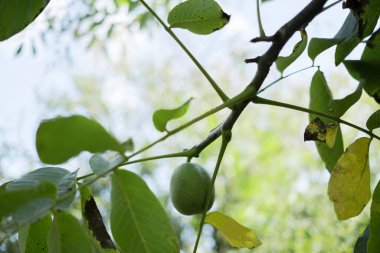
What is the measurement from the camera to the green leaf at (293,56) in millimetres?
891

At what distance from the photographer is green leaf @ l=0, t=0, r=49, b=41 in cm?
83

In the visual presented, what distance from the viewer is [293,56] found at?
916 mm

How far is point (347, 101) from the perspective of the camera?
0.87 meters

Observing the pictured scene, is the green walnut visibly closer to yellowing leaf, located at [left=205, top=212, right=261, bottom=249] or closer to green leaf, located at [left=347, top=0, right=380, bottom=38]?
yellowing leaf, located at [left=205, top=212, right=261, bottom=249]

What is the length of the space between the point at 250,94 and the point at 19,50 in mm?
1308

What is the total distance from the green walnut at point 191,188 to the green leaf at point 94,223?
175 mm

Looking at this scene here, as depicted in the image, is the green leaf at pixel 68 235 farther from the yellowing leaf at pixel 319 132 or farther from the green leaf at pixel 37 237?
the yellowing leaf at pixel 319 132

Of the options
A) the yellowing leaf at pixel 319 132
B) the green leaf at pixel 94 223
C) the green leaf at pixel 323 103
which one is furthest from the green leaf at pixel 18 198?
the green leaf at pixel 323 103

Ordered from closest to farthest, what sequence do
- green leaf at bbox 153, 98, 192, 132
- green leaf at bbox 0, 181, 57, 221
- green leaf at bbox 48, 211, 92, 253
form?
green leaf at bbox 0, 181, 57, 221
green leaf at bbox 48, 211, 92, 253
green leaf at bbox 153, 98, 192, 132

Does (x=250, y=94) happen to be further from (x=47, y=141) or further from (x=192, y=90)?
(x=192, y=90)

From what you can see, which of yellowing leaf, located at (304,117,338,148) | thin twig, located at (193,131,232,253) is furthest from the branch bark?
yellowing leaf, located at (304,117,338,148)

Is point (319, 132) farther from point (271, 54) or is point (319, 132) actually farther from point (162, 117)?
point (162, 117)

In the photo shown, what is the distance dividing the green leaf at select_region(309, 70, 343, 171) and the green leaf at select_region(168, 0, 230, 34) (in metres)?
0.25

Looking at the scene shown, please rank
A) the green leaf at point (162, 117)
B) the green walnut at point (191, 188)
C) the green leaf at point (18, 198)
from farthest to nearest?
the green walnut at point (191, 188)
the green leaf at point (162, 117)
the green leaf at point (18, 198)
